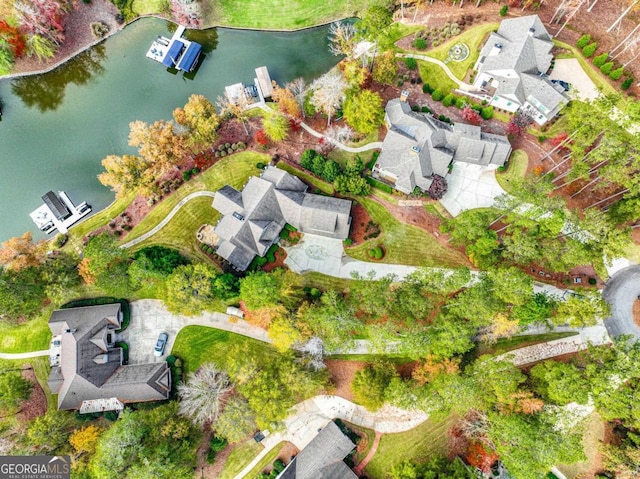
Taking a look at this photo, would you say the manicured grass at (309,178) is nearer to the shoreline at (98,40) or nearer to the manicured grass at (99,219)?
the manicured grass at (99,219)

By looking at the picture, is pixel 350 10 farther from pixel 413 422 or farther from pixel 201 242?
pixel 413 422

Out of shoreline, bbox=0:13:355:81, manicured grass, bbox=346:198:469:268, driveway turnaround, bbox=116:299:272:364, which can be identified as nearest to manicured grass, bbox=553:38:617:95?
manicured grass, bbox=346:198:469:268

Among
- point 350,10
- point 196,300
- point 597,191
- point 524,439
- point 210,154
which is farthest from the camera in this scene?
point 350,10

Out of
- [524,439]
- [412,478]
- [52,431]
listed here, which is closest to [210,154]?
[52,431]

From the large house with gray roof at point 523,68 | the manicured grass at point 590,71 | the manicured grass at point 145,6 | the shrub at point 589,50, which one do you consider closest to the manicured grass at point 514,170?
the large house with gray roof at point 523,68

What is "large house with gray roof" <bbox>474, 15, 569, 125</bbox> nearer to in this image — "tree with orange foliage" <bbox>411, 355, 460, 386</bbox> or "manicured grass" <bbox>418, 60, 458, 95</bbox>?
"manicured grass" <bbox>418, 60, 458, 95</bbox>
